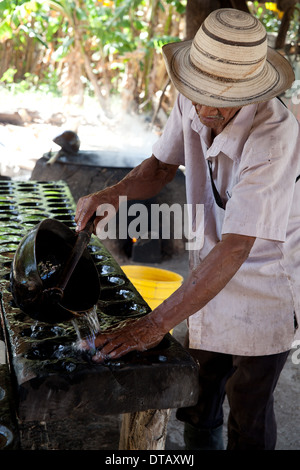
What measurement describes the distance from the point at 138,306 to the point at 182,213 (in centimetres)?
329

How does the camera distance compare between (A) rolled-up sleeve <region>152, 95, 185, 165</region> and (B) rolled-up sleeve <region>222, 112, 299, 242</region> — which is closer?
(B) rolled-up sleeve <region>222, 112, 299, 242</region>

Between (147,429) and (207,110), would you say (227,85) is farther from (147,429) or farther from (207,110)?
(147,429)

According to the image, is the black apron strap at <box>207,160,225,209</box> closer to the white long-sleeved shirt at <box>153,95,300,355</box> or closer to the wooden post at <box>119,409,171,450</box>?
the white long-sleeved shirt at <box>153,95,300,355</box>

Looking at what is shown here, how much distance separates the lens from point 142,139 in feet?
22.9

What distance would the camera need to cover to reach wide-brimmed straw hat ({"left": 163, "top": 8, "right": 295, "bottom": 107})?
165 centimetres

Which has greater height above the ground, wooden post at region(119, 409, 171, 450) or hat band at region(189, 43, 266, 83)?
hat band at region(189, 43, 266, 83)

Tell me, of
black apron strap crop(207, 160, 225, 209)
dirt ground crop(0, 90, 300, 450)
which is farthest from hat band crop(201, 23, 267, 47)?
dirt ground crop(0, 90, 300, 450)

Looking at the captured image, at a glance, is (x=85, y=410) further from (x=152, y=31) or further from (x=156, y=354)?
(x=152, y=31)

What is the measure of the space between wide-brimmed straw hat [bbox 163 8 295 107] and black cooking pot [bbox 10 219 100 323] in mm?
691

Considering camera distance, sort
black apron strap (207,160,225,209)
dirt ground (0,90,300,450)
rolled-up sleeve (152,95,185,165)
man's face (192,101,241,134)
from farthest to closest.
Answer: dirt ground (0,90,300,450) < rolled-up sleeve (152,95,185,165) < black apron strap (207,160,225,209) < man's face (192,101,241,134)

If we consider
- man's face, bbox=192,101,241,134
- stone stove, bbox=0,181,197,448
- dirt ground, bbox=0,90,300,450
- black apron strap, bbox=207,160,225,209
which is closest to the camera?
stone stove, bbox=0,181,197,448

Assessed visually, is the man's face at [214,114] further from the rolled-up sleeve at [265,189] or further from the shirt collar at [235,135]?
the rolled-up sleeve at [265,189]

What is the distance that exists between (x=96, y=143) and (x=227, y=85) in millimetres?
7179

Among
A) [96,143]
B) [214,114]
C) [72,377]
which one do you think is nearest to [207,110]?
[214,114]
